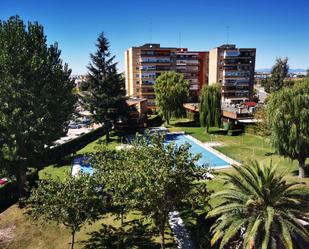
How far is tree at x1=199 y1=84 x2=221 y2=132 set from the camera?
4419cm

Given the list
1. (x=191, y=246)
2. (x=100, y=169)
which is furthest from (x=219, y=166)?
(x=100, y=169)

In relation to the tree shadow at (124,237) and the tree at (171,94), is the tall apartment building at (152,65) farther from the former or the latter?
the tree shadow at (124,237)

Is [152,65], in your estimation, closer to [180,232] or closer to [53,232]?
[53,232]

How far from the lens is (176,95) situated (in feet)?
164

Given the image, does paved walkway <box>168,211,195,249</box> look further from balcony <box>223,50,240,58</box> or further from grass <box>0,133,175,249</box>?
balcony <box>223,50,240,58</box>

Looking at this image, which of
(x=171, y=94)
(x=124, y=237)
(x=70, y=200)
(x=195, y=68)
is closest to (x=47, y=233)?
(x=124, y=237)

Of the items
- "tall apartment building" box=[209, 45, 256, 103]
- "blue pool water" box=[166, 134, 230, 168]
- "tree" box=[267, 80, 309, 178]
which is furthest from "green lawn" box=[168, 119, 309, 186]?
"tall apartment building" box=[209, 45, 256, 103]

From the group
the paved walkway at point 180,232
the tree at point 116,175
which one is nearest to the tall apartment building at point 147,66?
the paved walkway at point 180,232

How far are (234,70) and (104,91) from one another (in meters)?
45.8

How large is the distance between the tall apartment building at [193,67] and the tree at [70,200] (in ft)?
204

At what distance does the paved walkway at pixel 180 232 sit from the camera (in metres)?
16.0

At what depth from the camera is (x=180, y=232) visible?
681 inches

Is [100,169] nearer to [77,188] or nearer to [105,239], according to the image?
[77,188]

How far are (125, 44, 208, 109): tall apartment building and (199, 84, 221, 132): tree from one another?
27881mm
